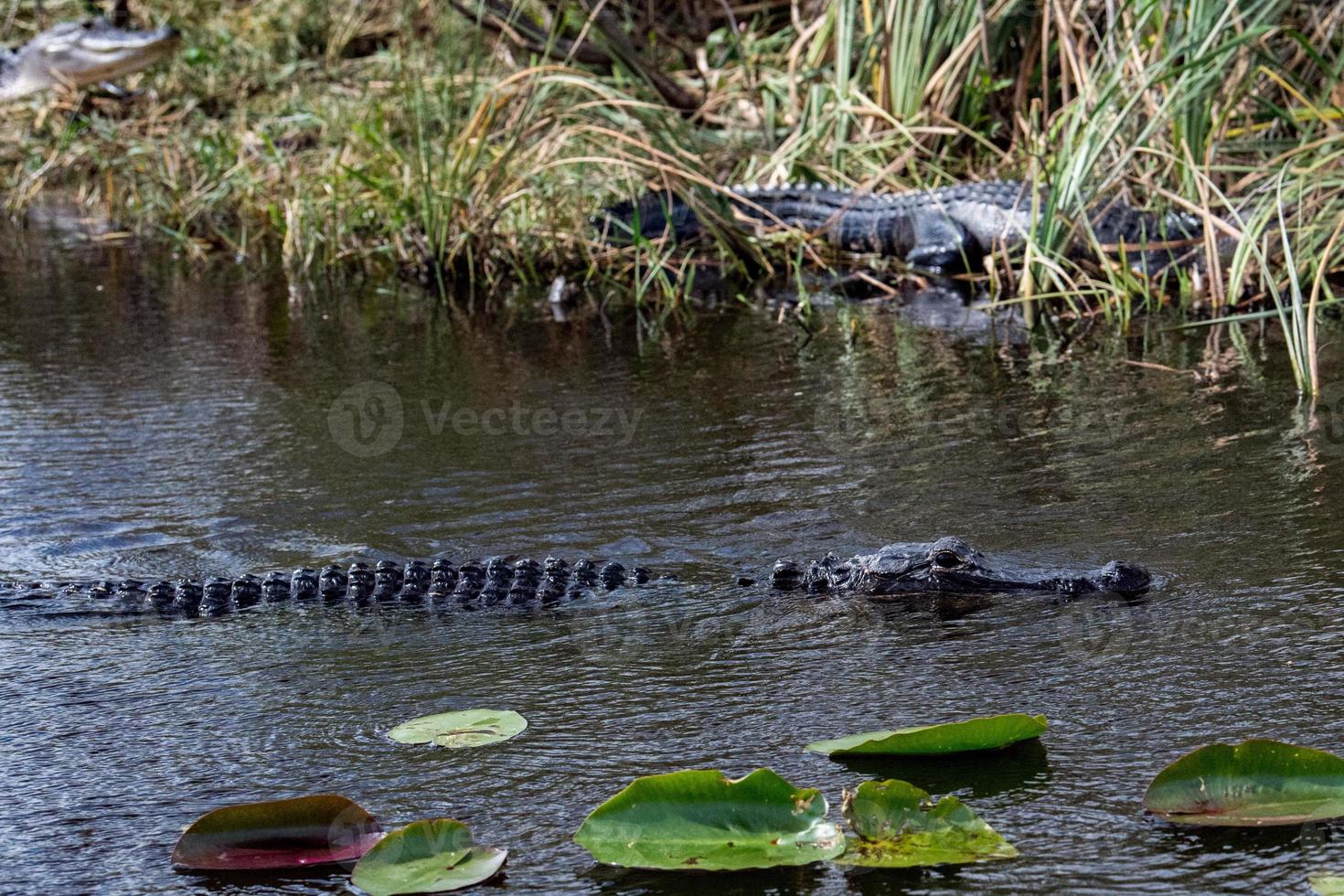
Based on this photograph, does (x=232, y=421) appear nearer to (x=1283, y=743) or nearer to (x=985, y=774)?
(x=985, y=774)

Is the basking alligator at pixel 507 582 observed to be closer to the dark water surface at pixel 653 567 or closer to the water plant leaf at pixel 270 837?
the dark water surface at pixel 653 567

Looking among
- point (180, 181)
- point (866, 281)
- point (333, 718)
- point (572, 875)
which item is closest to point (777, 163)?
point (866, 281)

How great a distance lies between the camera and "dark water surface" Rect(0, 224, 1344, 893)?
2258mm

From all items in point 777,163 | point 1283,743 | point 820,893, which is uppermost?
point 777,163

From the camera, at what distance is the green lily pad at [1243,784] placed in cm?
206

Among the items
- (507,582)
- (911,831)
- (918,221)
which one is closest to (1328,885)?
(911,831)

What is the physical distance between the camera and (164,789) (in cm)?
235

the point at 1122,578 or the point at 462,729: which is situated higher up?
the point at 1122,578

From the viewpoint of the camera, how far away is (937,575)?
313cm

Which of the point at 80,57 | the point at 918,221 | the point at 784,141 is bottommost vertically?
the point at 918,221

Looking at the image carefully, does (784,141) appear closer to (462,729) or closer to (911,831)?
(462,729)

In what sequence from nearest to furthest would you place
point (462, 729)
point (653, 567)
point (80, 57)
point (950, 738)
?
point (950, 738)
point (462, 729)
point (653, 567)
point (80, 57)

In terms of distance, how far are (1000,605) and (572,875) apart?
4.38 ft

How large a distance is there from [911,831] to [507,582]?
4.49 feet
